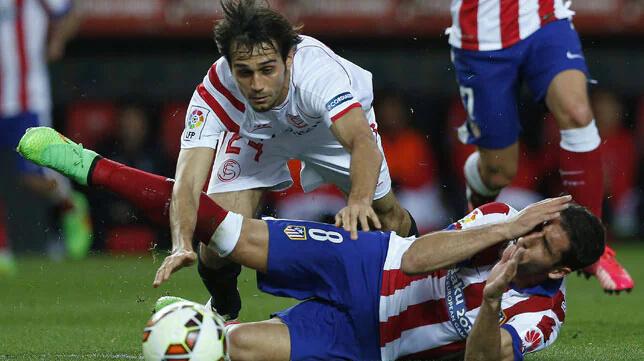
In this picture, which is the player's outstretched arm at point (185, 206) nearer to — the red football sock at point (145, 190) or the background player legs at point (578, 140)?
the red football sock at point (145, 190)

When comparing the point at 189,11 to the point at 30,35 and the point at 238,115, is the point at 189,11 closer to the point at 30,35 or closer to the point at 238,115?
the point at 30,35

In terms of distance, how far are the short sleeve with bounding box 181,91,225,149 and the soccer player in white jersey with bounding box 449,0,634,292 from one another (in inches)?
72.4

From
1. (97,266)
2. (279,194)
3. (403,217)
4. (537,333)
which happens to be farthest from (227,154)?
(279,194)

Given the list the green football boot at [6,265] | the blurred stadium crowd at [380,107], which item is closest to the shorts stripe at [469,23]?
the blurred stadium crowd at [380,107]

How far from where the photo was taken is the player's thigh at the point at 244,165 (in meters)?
6.75

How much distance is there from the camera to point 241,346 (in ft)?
16.6

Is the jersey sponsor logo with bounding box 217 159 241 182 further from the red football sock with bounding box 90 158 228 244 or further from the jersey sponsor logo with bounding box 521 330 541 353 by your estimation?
the jersey sponsor logo with bounding box 521 330 541 353

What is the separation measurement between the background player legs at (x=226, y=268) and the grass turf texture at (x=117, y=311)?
0.43m

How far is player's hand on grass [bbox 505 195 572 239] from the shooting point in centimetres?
502

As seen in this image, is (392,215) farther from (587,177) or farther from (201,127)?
(201,127)

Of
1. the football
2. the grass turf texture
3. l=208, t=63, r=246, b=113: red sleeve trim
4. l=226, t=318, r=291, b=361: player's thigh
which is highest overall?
l=208, t=63, r=246, b=113: red sleeve trim

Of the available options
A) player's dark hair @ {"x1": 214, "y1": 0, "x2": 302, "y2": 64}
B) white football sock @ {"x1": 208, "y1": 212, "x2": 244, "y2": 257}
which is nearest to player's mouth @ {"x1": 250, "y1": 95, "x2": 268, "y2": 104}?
player's dark hair @ {"x1": 214, "y1": 0, "x2": 302, "y2": 64}

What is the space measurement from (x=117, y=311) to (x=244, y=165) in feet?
5.73

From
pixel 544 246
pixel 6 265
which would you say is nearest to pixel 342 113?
pixel 544 246
